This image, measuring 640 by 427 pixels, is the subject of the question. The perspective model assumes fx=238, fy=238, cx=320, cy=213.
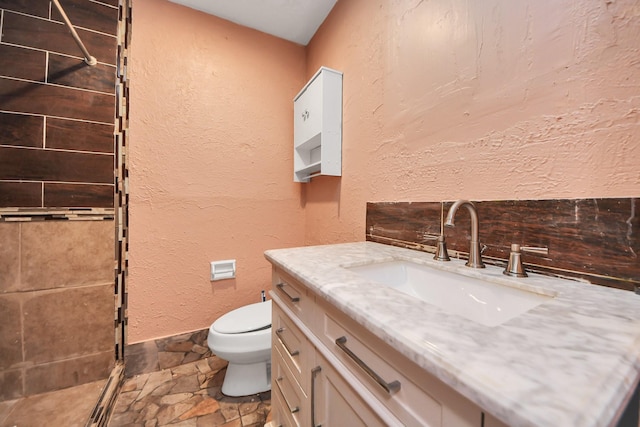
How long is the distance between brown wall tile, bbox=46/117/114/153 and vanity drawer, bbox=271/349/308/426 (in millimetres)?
1443

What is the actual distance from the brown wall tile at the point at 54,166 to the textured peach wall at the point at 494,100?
139cm

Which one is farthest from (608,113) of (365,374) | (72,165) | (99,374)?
(99,374)

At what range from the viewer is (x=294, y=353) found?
2.40 feet

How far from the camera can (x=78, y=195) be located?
4.12 feet

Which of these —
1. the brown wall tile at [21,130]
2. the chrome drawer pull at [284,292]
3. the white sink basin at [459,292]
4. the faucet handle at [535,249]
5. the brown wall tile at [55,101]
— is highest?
the brown wall tile at [55,101]

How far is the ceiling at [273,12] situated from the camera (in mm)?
1478

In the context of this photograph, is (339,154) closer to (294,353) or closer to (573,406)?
(294,353)

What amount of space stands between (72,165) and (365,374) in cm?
168

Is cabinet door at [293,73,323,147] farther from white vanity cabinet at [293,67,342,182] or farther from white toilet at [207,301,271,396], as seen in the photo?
white toilet at [207,301,271,396]

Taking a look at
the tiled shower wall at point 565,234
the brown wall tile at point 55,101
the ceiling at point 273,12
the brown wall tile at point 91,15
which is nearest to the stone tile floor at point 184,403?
the tiled shower wall at point 565,234

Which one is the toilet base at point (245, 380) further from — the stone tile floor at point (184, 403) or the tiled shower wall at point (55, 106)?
the tiled shower wall at point (55, 106)

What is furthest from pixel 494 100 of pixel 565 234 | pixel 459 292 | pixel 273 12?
pixel 273 12

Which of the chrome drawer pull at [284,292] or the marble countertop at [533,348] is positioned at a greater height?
the marble countertop at [533,348]

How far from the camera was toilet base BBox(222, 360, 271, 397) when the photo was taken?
1.23 m
